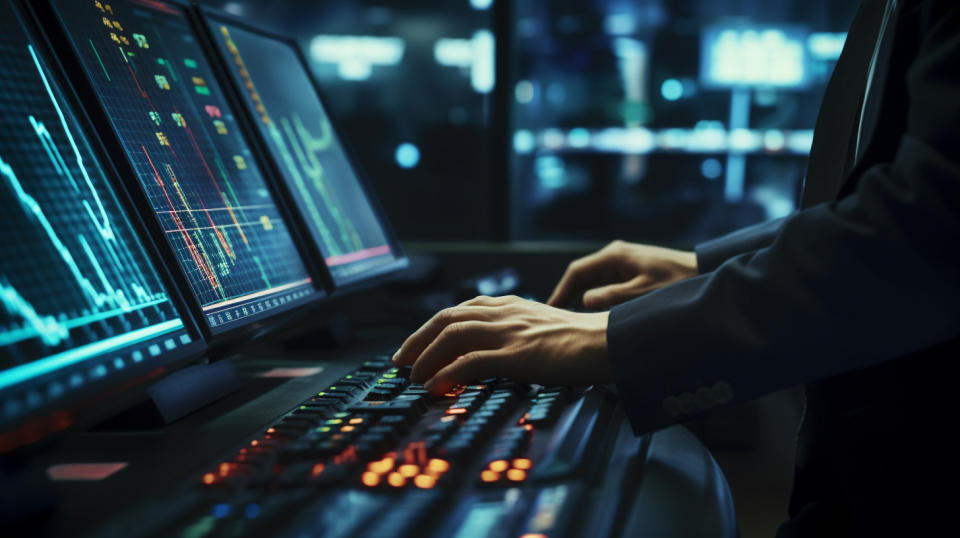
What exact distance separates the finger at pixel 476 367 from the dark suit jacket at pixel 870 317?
0.11 m

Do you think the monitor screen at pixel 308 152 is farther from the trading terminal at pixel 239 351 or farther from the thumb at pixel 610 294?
the thumb at pixel 610 294

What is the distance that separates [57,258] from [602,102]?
3919 mm

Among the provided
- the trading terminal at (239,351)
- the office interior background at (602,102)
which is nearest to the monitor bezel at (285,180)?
the trading terminal at (239,351)

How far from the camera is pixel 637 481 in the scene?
0.60 metres

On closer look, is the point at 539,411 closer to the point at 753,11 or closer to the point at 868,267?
the point at 868,267

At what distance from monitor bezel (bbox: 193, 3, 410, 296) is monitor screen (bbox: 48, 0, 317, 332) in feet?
0.11

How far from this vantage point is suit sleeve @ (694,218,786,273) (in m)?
1.12

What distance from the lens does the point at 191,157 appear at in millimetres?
938

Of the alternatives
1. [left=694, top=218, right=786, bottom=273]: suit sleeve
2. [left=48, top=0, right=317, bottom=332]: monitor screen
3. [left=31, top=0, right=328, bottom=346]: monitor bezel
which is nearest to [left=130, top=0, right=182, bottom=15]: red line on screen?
[left=48, top=0, right=317, bottom=332]: monitor screen

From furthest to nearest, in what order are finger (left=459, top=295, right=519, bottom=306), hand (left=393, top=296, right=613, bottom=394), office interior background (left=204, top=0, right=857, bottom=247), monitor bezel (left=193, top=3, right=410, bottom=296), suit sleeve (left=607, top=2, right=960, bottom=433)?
Result: office interior background (left=204, top=0, right=857, bottom=247)
monitor bezel (left=193, top=3, right=410, bottom=296)
finger (left=459, top=295, right=519, bottom=306)
hand (left=393, top=296, right=613, bottom=394)
suit sleeve (left=607, top=2, right=960, bottom=433)

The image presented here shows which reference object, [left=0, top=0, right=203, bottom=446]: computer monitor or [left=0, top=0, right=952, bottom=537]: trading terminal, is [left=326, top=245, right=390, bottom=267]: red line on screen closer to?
[left=0, top=0, right=952, bottom=537]: trading terminal

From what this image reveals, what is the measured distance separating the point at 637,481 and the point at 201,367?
20.2 inches

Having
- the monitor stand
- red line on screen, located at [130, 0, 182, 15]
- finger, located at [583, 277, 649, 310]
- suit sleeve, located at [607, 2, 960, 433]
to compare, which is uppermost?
red line on screen, located at [130, 0, 182, 15]

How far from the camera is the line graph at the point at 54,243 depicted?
0.56 meters
